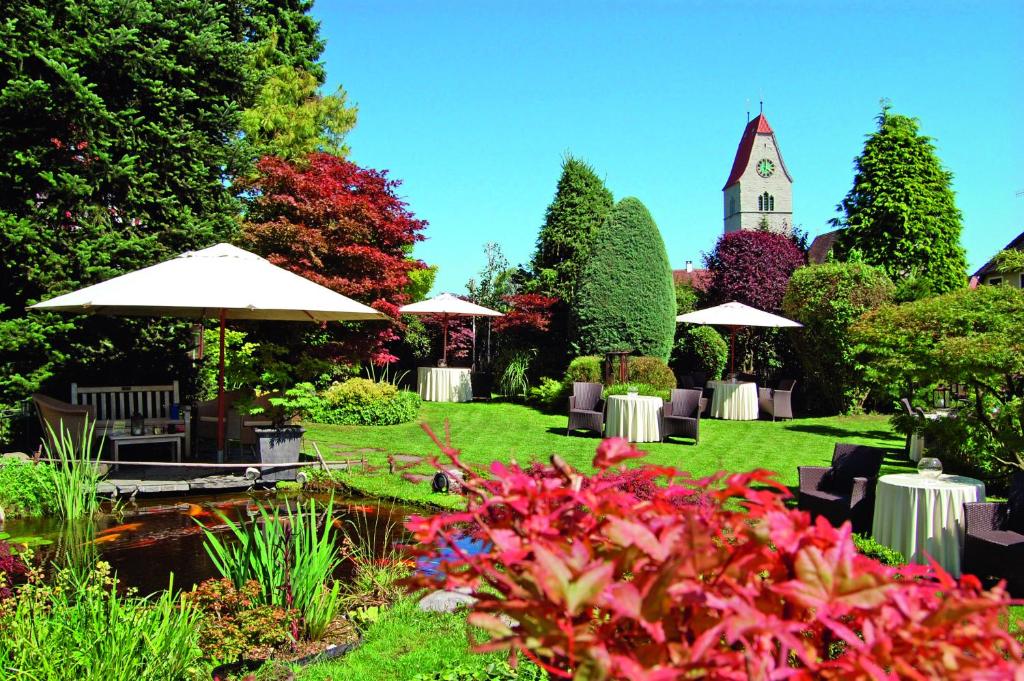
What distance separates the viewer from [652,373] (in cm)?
1574

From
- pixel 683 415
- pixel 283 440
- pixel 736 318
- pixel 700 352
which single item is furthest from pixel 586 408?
pixel 700 352

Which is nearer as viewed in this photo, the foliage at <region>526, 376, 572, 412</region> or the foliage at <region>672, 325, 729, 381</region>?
the foliage at <region>526, 376, 572, 412</region>

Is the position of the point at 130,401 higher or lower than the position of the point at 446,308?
lower

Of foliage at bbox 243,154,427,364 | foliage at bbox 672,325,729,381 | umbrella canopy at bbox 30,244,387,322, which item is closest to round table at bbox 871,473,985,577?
umbrella canopy at bbox 30,244,387,322

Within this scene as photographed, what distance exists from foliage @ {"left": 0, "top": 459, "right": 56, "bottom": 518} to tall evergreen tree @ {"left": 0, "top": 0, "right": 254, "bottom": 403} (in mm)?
3247

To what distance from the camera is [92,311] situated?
359 inches

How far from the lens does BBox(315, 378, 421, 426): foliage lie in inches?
540

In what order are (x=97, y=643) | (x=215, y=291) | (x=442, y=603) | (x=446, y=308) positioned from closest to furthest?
(x=97, y=643), (x=442, y=603), (x=215, y=291), (x=446, y=308)

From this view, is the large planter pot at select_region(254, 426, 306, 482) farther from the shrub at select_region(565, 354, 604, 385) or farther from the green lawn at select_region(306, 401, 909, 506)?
the shrub at select_region(565, 354, 604, 385)

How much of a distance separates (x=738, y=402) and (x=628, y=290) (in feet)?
12.0

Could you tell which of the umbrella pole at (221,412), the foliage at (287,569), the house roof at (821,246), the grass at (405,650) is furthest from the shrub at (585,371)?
the house roof at (821,246)

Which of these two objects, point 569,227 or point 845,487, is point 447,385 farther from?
point 845,487

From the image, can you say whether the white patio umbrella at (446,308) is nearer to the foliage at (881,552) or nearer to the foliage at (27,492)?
the foliage at (27,492)

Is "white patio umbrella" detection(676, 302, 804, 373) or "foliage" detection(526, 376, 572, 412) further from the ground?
"white patio umbrella" detection(676, 302, 804, 373)
